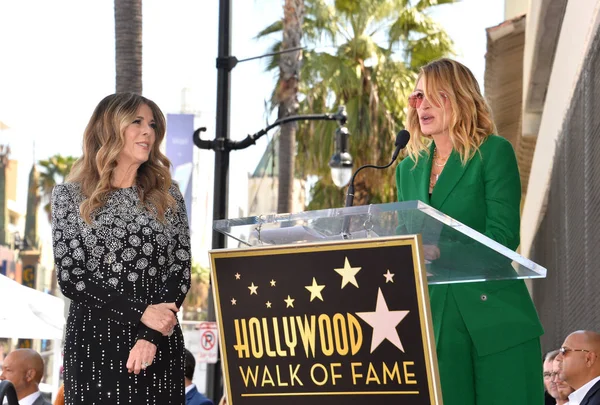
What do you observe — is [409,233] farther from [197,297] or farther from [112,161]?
[197,297]

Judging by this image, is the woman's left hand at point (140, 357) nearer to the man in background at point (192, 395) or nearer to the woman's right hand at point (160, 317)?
the woman's right hand at point (160, 317)

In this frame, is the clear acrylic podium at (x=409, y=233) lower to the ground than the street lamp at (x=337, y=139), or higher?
lower

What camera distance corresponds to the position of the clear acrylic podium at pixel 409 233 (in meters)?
3.31

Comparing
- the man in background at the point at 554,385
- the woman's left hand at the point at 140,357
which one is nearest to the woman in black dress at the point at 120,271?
the woman's left hand at the point at 140,357

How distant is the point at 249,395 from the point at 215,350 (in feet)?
38.2

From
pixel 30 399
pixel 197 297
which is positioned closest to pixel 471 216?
pixel 30 399

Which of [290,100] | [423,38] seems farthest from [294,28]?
[423,38]

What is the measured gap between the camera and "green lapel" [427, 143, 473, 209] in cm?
402

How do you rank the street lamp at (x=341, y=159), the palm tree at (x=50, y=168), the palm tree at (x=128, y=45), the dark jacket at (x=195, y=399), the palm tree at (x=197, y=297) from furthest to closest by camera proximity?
the palm tree at (x=197, y=297), the palm tree at (x=50, y=168), the street lamp at (x=341, y=159), the palm tree at (x=128, y=45), the dark jacket at (x=195, y=399)

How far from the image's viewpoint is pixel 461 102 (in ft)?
13.5

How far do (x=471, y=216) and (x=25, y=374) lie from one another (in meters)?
→ 7.37

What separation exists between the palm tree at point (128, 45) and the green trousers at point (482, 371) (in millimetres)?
9940

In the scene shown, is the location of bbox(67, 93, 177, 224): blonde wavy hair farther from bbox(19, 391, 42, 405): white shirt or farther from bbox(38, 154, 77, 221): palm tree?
bbox(38, 154, 77, 221): palm tree

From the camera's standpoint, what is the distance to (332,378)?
11.6 feet
